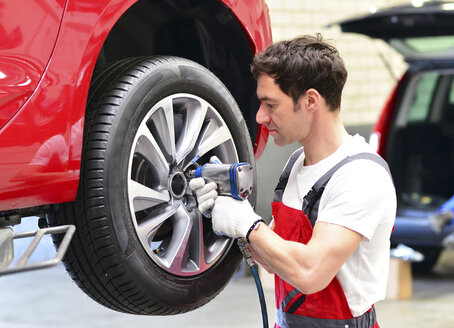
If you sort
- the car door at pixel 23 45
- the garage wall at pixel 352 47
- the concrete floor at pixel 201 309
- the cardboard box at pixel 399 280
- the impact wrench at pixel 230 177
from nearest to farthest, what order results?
the car door at pixel 23 45, the impact wrench at pixel 230 177, the concrete floor at pixel 201 309, the cardboard box at pixel 399 280, the garage wall at pixel 352 47

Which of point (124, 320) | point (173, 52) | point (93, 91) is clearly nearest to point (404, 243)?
point (124, 320)

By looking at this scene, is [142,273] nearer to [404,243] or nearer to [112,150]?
[112,150]

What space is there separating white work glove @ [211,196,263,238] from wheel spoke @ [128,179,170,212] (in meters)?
0.13

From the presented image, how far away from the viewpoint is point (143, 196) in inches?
68.4

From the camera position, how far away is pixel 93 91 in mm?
1737

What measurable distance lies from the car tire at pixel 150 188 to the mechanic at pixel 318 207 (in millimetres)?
141

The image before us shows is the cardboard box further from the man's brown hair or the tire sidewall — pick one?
the man's brown hair

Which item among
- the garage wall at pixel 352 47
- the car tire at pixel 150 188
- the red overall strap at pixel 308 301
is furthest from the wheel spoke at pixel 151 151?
the garage wall at pixel 352 47

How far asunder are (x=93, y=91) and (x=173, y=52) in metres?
0.45

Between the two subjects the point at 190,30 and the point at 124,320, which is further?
the point at 124,320

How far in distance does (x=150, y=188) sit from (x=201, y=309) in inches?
140

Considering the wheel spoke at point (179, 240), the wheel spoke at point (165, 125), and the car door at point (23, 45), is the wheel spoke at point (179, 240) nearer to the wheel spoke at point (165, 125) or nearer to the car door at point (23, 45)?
the wheel spoke at point (165, 125)

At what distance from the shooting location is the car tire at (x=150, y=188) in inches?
65.9

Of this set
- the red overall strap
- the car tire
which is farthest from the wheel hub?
the red overall strap
